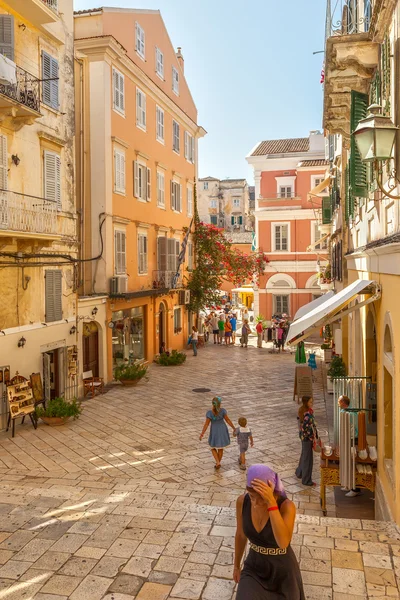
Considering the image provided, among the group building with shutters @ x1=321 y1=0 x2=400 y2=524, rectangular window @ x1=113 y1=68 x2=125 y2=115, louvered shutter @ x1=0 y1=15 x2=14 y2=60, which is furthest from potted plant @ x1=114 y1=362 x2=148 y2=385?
louvered shutter @ x1=0 y1=15 x2=14 y2=60

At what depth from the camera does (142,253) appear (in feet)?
74.4

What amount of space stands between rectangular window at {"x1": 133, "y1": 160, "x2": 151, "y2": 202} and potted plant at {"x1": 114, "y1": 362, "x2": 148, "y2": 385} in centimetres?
735

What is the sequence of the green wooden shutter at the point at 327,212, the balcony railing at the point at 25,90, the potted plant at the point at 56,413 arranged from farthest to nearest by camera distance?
the green wooden shutter at the point at 327,212
the potted plant at the point at 56,413
the balcony railing at the point at 25,90

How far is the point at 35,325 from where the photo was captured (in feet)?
46.9

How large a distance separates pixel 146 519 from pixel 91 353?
11952mm

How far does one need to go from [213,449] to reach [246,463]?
813mm

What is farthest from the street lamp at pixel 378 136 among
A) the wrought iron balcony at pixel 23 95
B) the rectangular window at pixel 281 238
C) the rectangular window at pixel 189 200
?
the rectangular window at pixel 281 238

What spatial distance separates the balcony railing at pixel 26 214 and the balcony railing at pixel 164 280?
9.31 meters

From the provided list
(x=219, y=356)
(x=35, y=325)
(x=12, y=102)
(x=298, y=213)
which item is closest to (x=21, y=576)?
(x=35, y=325)

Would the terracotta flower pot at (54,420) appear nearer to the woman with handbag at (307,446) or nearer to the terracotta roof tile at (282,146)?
the woman with handbag at (307,446)

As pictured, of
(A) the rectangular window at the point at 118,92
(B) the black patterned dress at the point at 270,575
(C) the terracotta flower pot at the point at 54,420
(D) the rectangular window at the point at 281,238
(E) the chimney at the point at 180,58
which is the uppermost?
(E) the chimney at the point at 180,58

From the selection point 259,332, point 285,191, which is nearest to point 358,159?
point 259,332

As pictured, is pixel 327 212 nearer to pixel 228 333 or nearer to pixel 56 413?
pixel 228 333

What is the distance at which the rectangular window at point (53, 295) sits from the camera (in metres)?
15.0
